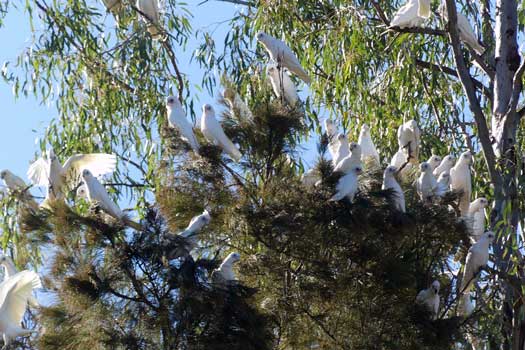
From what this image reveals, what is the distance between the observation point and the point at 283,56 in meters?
5.35

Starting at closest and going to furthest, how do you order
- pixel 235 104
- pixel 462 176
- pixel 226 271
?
1. pixel 226 271
2. pixel 235 104
3. pixel 462 176

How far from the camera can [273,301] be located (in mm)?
4078

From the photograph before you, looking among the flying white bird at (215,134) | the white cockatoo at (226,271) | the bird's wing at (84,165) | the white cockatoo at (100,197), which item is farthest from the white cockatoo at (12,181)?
the white cockatoo at (226,271)

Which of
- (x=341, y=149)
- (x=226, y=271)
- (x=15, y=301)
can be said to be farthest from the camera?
(x=341, y=149)

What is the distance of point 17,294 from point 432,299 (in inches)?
57.7

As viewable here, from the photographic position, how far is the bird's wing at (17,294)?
13.5ft

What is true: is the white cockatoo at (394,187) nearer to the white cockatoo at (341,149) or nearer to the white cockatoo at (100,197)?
the white cockatoo at (341,149)

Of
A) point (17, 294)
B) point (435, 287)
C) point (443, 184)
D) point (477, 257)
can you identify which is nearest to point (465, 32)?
point (443, 184)

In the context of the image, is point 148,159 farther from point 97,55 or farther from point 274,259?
point 274,259

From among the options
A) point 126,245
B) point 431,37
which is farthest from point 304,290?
point 431,37

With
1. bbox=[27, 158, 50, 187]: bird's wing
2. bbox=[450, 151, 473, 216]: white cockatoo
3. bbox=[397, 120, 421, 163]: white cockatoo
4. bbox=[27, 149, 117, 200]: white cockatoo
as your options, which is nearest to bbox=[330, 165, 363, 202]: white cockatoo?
bbox=[450, 151, 473, 216]: white cockatoo

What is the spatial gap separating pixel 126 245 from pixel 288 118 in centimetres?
89

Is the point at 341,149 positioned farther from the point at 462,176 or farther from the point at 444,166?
the point at 462,176

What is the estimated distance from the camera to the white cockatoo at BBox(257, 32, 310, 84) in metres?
5.34
